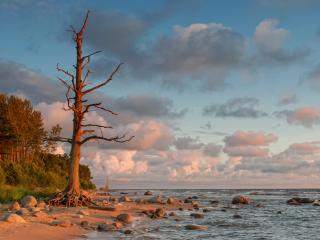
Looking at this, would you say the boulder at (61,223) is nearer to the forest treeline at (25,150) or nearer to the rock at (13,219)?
the rock at (13,219)

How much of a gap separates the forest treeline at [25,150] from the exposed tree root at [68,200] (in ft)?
73.9

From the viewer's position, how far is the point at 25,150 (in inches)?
3219

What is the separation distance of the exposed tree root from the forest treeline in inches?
886

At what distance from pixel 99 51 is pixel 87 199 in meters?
9.75

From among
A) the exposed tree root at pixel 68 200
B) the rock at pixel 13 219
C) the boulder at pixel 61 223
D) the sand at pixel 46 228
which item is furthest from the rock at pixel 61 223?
the exposed tree root at pixel 68 200

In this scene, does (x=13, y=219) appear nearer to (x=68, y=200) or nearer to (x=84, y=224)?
(x=84, y=224)

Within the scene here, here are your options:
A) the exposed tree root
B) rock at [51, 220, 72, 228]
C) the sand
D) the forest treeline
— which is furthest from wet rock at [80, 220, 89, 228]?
the forest treeline

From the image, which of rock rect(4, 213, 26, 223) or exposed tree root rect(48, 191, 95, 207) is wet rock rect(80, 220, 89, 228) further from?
exposed tree root rect(48, 191, 95, 207)

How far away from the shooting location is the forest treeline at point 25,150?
53.9 m

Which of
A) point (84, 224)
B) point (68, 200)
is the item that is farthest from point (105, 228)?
point (68, 200)

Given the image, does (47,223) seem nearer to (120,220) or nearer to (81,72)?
(120,220)

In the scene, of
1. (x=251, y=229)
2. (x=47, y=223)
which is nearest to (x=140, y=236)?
(x=47, y=223)

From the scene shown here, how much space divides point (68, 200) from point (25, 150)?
56467 millimetres

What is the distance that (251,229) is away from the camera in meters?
23.6
